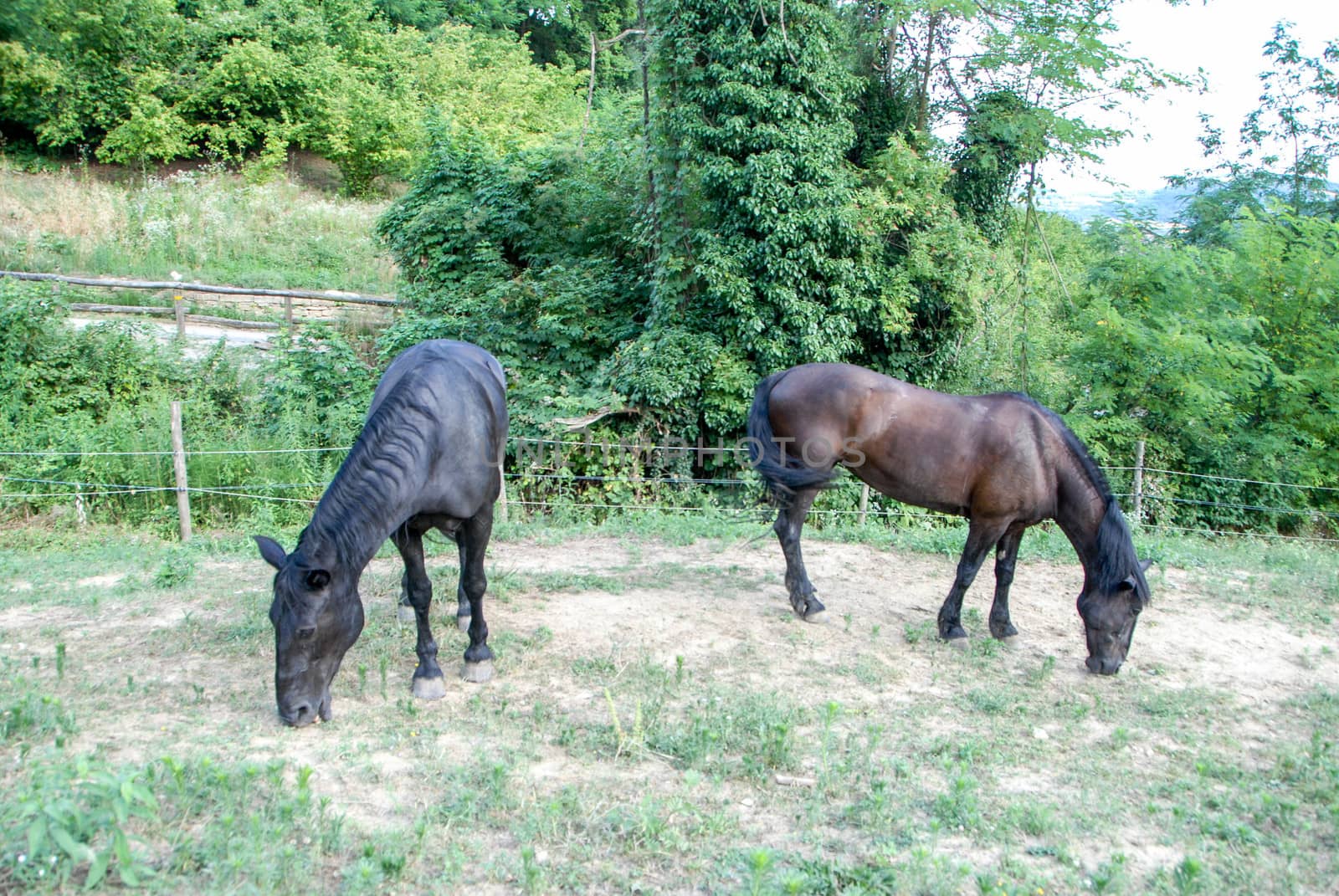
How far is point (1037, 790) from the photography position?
3.84m

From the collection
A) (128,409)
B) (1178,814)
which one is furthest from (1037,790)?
(128,409)

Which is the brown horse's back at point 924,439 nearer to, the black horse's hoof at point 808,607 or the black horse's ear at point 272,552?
the black horse's hoof at point 808,607

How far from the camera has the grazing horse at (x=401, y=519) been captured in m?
3.97

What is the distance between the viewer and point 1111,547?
17.2ft

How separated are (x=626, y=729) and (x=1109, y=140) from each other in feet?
43.9

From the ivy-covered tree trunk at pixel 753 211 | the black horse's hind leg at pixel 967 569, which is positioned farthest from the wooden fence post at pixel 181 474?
the black horse's hind leg at pixel 967 569

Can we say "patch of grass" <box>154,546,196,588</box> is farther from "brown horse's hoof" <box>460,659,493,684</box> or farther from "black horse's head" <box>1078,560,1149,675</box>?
"black horse's head" <box>1078,560,1149,675</box>

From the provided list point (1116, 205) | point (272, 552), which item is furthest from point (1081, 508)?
point (1116, 205)

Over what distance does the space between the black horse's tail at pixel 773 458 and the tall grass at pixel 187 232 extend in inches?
475

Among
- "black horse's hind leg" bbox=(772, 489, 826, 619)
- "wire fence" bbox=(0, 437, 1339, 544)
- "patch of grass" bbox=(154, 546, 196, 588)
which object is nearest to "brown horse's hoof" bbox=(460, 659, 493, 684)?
"black horse's hind leg" bbox=(772, 489, 826, 619)

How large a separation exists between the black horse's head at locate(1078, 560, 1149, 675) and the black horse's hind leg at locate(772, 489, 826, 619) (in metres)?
1.65

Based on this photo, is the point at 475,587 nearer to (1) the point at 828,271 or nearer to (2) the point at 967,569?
(2) the point at 967,569

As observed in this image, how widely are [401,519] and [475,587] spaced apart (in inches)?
31.2

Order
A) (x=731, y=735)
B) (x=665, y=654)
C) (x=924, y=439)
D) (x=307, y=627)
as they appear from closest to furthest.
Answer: (x=307, y=627), (x=731, y=735), (x=665, y=654), (x=924, y=439)
